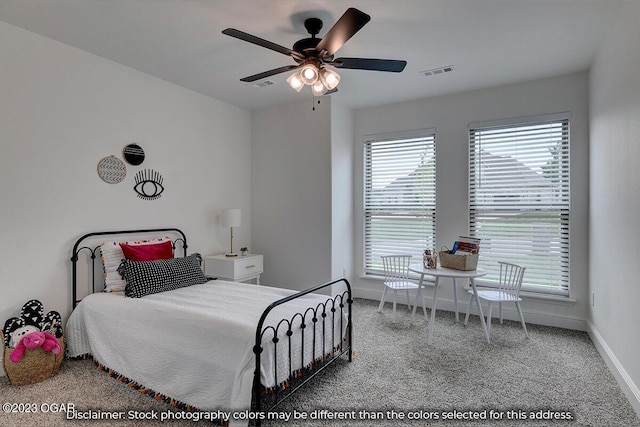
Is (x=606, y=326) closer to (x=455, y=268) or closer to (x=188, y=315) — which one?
(x=455, y=268)

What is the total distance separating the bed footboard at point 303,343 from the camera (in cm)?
199

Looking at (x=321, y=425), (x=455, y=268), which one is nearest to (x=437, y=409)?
(x=321, y=425)

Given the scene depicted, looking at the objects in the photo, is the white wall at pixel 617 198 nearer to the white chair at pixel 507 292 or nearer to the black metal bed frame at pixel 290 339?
the white chair at pixel 507 292

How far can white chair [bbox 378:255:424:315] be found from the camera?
13.5 feet

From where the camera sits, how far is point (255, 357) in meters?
1.96

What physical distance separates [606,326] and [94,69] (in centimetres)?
513

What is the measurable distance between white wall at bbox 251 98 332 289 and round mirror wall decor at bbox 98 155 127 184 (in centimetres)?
190

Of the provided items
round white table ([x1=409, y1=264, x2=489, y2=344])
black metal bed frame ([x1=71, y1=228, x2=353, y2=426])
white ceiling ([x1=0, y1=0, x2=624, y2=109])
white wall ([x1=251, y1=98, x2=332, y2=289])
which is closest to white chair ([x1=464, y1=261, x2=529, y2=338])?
round white table ([x1=409, y1=264, x2=489, y2=344])

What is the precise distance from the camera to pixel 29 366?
2.49 metres

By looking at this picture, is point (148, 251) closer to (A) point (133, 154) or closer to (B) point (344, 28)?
(A) point (133, 154)

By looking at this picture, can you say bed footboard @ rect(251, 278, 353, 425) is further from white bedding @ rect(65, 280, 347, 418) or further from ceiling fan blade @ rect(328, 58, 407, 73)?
ceiling fan blade @ rect(328, 58, 407, 73)

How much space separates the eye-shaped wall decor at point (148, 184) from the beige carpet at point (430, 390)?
1657 millimetres

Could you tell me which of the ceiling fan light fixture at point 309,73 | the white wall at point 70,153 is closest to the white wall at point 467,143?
the ceiling fan light fixture at point 309,73

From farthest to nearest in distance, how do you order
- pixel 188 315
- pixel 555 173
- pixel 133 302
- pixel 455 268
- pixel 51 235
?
pixel 555 173
pixel 455 268
pixel 51 235
pixel 133 302
pixel 188 315
